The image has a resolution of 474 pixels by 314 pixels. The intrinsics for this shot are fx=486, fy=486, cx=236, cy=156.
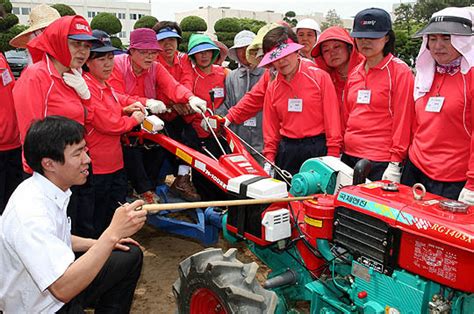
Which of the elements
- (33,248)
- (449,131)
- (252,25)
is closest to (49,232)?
(33,248)

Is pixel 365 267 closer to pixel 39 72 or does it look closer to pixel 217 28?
pixel 39 72

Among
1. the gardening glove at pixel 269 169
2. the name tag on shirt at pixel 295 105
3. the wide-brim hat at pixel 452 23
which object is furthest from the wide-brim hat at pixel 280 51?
→ the wide-brim hat at pixel 452 23

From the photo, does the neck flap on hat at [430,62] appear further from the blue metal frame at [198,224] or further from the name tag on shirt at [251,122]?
the name tag on shirt at [251,122]

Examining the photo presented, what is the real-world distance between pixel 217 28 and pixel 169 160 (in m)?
21.2

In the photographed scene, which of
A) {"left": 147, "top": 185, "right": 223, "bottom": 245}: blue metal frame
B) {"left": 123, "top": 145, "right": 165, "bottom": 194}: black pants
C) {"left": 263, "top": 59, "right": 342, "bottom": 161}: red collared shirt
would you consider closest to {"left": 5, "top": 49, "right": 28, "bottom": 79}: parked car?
{"left": 123, "top": 145, "right": 165, "bottom": 194}: black pants

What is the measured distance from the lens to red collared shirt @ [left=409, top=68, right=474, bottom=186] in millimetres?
3133

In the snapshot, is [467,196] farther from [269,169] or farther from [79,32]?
[79,32]

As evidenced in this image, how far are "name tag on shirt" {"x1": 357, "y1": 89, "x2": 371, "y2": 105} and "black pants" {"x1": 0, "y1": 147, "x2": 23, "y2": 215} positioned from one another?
325 cm

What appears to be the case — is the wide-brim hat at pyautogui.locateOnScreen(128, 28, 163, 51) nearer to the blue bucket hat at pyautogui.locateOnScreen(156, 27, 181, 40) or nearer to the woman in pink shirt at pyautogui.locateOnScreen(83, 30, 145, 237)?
the woman in pink shirt at pyautogui.locateOnScreen(83, 30, 145, 237)

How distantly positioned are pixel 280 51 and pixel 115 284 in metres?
2.18

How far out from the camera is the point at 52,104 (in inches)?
141

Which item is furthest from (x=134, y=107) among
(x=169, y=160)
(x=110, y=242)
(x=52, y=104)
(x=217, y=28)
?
(x=217, y=28)

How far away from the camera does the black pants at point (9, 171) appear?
467cm

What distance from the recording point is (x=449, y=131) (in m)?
3.22
